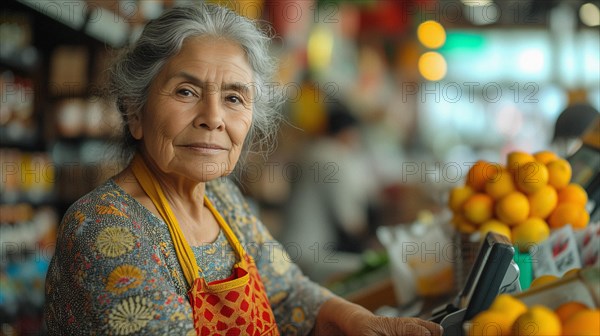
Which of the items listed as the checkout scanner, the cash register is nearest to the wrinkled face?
the checkout scanner

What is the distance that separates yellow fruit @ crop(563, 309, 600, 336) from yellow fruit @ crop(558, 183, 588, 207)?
0.93 metres

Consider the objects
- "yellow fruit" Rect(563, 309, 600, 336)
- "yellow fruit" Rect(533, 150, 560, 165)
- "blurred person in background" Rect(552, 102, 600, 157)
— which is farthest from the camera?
"blurred person in background" Rect(552, 102, 600, 157)

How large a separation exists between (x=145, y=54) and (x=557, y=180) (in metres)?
1.20

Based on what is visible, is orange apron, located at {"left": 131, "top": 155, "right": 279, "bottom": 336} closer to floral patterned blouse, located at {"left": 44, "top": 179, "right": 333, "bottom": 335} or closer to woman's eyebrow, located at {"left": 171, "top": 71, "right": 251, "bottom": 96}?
floral patterned blouse, located at {"left": 44, "top": 179, "right": 333, "bottom": 335}

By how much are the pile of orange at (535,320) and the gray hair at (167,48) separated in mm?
888

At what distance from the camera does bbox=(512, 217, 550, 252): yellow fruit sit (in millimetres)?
1747

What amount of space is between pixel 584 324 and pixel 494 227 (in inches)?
34.8

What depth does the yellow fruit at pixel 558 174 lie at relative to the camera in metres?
1.80

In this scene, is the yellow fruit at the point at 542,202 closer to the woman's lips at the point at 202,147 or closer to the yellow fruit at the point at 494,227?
the yellow fruit at the point at 494,227

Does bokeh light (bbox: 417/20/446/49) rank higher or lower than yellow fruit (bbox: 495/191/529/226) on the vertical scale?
higher

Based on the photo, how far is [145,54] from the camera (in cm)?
149

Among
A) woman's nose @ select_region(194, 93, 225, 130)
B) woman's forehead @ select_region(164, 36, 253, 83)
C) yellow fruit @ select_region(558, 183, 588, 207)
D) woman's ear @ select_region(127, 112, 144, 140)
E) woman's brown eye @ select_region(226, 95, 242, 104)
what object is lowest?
yellow fruit @ select_region(558, 183, 588, 207)

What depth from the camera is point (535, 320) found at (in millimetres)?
908

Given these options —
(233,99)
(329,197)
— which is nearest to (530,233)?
(233,99)
